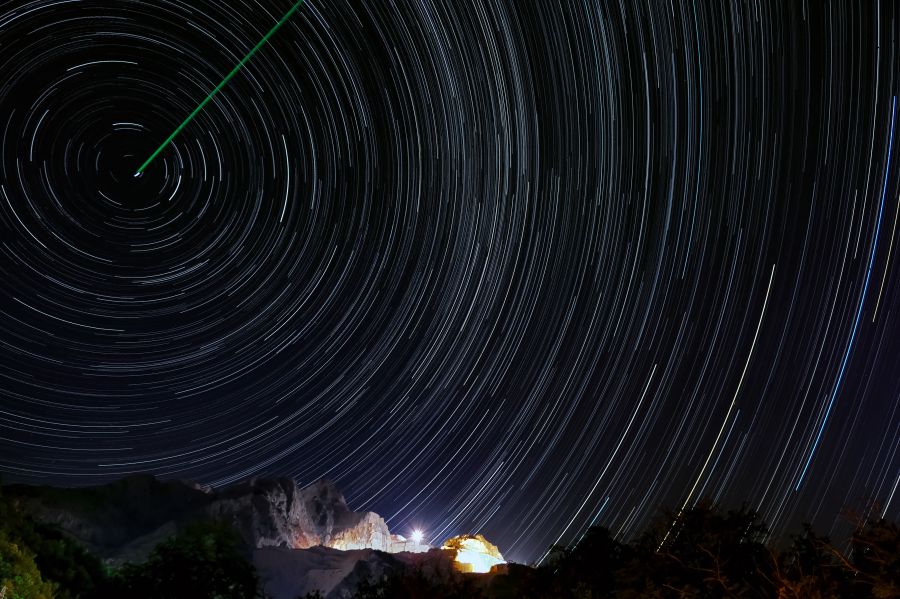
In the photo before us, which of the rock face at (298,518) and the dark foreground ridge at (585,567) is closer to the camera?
the dark foreground ridge at (585,567)

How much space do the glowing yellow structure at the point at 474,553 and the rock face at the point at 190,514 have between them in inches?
743

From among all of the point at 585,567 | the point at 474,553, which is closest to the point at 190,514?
the point at 474,553

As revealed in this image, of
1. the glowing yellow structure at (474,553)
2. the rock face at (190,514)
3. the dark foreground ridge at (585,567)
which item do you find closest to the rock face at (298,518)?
the rock face at (190,514)

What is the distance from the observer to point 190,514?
6881 cm

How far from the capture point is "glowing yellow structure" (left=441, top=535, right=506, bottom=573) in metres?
54.3

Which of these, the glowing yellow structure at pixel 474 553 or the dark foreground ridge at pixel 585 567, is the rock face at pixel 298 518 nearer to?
the glowing yellow structure at pixel 474 553

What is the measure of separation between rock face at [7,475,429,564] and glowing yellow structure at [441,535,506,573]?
1888 cm

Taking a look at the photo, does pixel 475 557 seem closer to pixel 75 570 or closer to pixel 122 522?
pixel 122 522

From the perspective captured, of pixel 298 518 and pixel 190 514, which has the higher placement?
pixel 298 518

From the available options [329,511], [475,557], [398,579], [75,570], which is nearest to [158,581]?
[75,570]

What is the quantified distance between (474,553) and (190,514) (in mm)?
31716

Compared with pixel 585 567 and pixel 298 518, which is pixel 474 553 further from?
pixel 585 567

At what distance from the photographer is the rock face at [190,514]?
203 ft

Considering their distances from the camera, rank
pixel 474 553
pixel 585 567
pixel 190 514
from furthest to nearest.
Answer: pixel 190 514 < pixel 474 553 < pixel 585 567
